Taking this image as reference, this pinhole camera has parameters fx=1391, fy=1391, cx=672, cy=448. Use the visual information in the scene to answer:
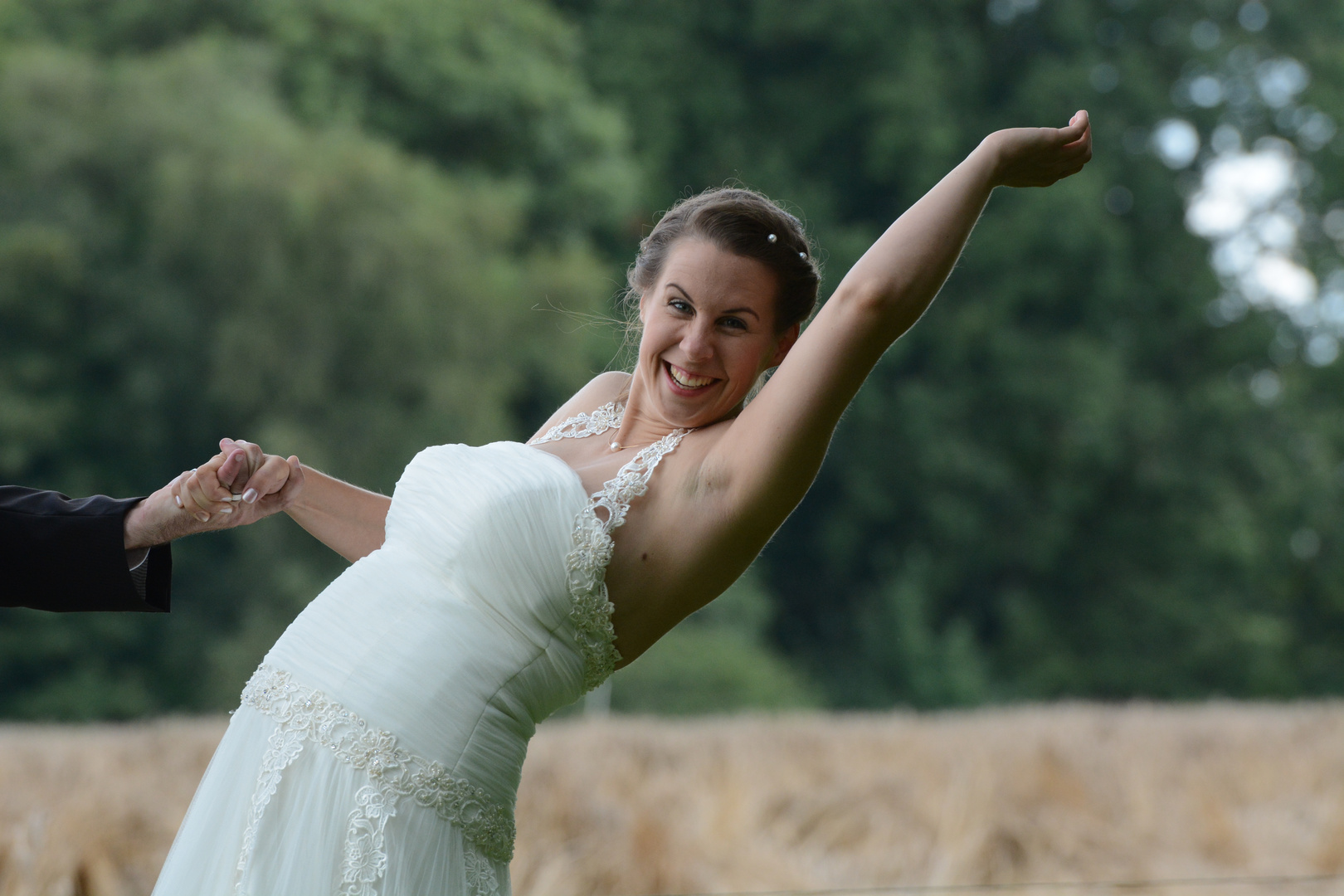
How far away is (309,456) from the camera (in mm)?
16703

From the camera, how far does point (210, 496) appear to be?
214cm

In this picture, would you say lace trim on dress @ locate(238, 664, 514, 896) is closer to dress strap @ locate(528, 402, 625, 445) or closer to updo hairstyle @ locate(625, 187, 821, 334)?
dress strap @ locate(528, 402, 625, 445)

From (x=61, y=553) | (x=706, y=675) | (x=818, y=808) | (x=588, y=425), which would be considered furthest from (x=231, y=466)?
(x=706, y=675)

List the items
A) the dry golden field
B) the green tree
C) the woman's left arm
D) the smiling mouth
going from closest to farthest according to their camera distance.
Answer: the woman's left arm, the smiling mouth, the dry golden field, the green tree

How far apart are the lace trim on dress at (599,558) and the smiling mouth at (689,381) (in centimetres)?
8

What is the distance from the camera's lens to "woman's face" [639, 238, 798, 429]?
83.4 inches

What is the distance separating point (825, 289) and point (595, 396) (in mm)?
Result: 15218

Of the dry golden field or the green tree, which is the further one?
the green tree

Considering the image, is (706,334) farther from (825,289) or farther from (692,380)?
(825,289)

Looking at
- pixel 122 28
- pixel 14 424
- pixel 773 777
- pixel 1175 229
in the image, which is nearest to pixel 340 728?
pixel 773 777

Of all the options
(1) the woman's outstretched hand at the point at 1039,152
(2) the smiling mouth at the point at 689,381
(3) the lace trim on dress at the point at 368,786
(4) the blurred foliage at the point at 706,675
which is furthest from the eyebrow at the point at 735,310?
(4) the blurred foliage at the point at 706,675

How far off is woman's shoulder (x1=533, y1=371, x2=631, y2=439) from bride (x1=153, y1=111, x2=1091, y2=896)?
10.7 inches

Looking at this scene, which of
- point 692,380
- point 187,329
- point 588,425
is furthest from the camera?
point 187,329

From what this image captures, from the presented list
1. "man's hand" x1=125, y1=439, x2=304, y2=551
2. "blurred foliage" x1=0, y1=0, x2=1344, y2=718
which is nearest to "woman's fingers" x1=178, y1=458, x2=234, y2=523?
"man's hand" x1=125, y1=439, x2=304, y2=551
